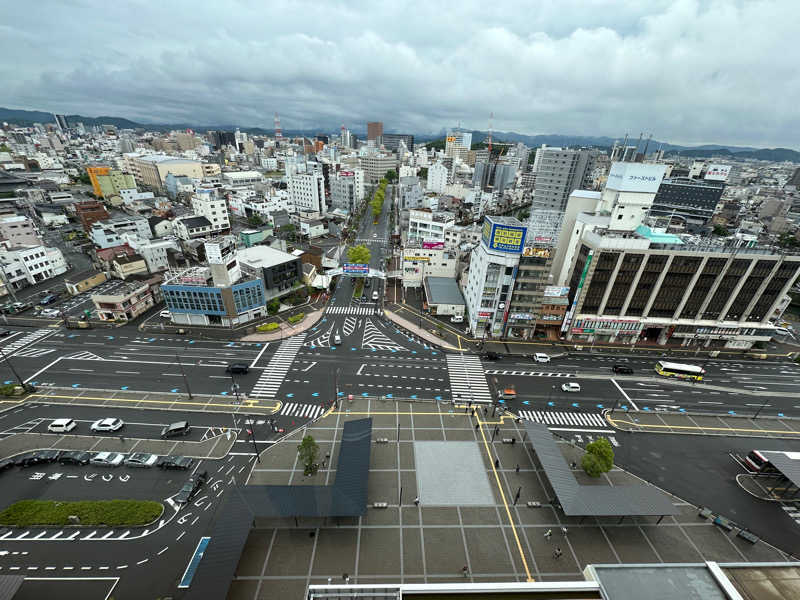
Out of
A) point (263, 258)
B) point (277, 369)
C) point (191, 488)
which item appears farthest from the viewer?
point (263, 258)

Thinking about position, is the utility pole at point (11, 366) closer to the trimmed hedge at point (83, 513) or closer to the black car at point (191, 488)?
the trimmed hedge at point (83, 513)

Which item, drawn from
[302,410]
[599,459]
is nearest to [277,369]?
[302,410]

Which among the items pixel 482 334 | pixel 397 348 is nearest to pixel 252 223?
pixel 397 348

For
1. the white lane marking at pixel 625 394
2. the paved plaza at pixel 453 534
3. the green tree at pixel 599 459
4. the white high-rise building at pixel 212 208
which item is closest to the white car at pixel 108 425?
the paved plaza at pixel 453 534

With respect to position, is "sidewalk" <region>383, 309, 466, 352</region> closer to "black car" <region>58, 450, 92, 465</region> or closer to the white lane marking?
the white lane marking

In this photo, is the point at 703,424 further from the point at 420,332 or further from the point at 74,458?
the point at 74,458
